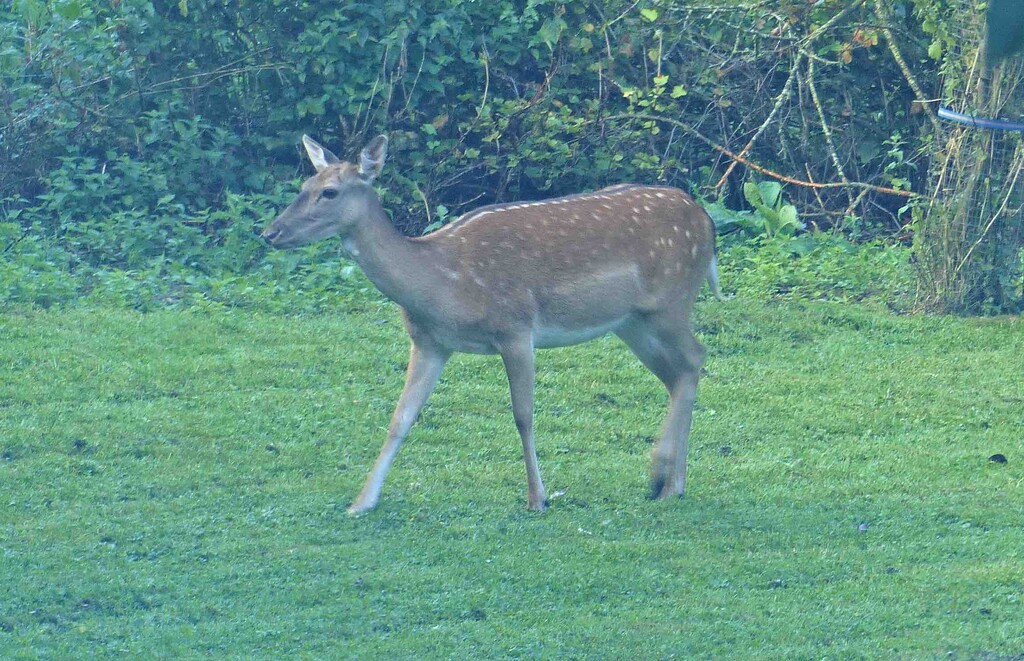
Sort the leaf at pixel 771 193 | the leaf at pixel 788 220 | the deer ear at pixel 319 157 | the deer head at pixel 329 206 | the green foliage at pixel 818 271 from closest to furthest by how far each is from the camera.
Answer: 1. the deer head at pixel 329 206
2. the deer ear at pixel 319 157
3. the green foliage at pixel 818 271
4. the leaf at pixel 788 220
5. the leaf at pixel 771 193

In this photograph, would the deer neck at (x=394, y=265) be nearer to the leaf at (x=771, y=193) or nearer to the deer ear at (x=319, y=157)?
the deer ear at (x=319, y=157)

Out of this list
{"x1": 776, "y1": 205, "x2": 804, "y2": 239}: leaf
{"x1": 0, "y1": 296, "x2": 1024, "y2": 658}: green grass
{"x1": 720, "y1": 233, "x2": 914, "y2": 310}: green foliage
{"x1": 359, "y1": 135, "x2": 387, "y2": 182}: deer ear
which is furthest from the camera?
{"x1": 776, "y1": 205, "x2": 804, "y2": 239}: leaf

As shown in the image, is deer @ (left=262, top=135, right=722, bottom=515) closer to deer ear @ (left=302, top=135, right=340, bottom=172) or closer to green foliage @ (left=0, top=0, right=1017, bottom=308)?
deer ear @ (left=302, top=135, right=340, bottom=172)

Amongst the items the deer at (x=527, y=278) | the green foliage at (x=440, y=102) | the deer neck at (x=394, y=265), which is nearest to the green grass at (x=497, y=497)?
the deer at (x=527, y=278)

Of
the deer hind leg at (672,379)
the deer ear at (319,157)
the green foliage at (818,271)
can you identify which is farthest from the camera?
the green foliage at (818,271)

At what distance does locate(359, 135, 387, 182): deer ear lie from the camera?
21.1 feet

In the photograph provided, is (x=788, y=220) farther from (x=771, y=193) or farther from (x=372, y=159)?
(x=372, y=159)

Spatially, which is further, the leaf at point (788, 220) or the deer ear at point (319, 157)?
the leaf at point (788, 220)

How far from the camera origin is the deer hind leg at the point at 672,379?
657cm

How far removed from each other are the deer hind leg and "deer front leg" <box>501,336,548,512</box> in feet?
1.86

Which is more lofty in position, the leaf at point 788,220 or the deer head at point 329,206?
the deer head at point 329,206

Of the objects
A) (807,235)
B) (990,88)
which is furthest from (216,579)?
(807,235)

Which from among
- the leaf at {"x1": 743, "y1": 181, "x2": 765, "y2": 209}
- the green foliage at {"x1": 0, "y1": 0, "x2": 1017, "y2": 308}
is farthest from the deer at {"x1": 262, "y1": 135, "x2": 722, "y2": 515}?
the leaf at {"x1": 743, "y1": 181, "x2": 765, "y2": 209}

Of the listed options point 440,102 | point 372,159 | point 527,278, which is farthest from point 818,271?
point 372,159
